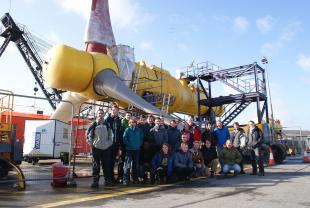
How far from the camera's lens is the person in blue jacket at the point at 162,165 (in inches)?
344

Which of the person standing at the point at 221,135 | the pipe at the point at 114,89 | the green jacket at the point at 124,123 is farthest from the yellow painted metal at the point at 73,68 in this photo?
the person standing at the point at 221,135

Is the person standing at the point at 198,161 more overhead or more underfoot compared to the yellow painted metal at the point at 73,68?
more underfoot

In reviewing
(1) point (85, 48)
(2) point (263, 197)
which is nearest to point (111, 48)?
(1) point (85, 48)

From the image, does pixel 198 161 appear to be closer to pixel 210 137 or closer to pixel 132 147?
pixel 210 137

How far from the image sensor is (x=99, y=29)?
16.6 m

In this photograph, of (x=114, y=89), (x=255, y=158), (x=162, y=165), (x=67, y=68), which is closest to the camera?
(x=162, y=165)

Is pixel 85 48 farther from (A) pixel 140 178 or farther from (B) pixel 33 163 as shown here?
(A) pixel 140 178

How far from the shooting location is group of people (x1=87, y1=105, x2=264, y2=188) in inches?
325

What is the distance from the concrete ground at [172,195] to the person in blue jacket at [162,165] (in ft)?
1.59

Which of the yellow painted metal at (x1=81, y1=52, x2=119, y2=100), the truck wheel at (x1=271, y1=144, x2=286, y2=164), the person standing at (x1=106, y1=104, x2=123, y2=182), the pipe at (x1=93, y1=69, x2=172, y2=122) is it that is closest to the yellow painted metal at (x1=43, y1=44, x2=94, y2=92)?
the yellow painted metal at (x1=81, y1=52, x2=119, y2=100)

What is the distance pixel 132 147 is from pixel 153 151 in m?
1.02

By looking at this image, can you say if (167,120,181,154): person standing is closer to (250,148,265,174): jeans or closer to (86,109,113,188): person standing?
(86,109,113,188): person standing

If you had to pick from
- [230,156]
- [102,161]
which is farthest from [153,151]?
[230,156]

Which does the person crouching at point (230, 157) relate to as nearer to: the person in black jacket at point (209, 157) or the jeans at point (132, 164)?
the person in black jacket at point (209, 157)
